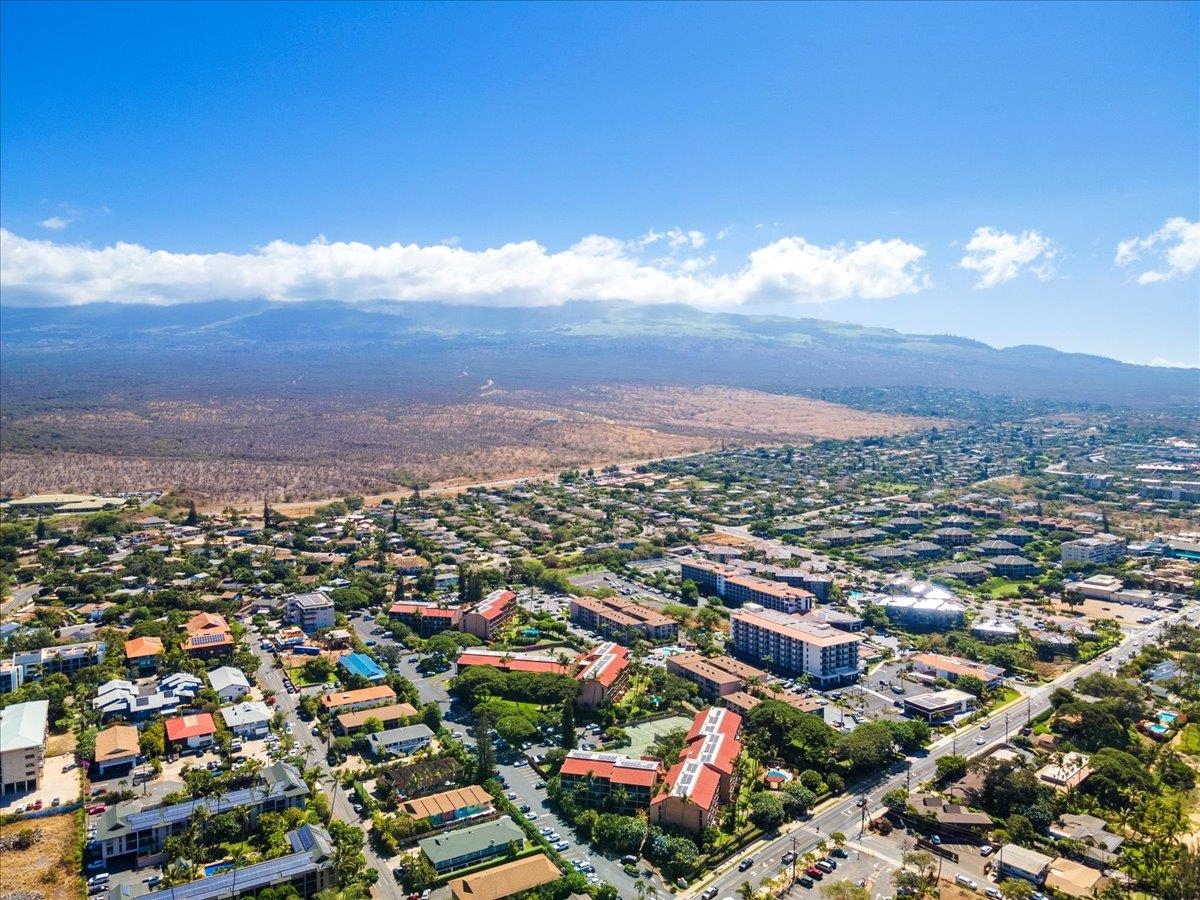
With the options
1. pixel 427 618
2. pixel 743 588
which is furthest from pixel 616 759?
pixel 743 588

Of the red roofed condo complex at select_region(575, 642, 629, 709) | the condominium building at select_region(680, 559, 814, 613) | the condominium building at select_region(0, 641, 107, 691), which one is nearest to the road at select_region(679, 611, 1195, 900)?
the red roofed condo complex at select_region(575, 642, 629, 709)

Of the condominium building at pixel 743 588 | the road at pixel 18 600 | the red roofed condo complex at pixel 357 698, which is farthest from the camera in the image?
the road at pixel 18 600

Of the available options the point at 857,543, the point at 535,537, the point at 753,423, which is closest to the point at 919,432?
the point at 753,423

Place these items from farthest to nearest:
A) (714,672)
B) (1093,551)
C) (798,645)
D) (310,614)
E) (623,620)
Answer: (1093,551) < (310,614) < (623,620) < (798,645) < (714,672)

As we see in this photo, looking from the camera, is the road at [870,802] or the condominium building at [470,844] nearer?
the road at [870,802]

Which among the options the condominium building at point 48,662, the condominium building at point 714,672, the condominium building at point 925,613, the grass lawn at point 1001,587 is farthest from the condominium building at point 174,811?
the grass lawn at point 1001,587

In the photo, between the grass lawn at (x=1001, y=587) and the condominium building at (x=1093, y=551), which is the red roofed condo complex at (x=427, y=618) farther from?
the condominium building at (x=1093, y=551)

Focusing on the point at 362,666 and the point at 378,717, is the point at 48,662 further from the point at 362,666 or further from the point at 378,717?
the point at 378,717
